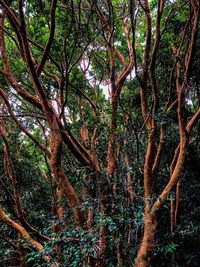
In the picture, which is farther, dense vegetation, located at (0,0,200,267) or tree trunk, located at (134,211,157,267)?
dense vegetation, located at (0,0,200,267)

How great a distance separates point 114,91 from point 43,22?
6.64 ft

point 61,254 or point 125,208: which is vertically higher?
point 125,208

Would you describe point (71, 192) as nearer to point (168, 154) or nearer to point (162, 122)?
point (162, 122)

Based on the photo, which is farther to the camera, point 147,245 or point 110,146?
point 110,146

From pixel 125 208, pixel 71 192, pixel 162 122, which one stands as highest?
pixel 162 122

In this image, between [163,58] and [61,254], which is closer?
[61,254]

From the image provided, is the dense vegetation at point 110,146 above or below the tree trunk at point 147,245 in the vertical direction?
above

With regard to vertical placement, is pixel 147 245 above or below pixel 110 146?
below

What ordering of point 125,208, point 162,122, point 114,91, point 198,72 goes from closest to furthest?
point 125,208 → point 162,122 → point 114,91 → point 198,72

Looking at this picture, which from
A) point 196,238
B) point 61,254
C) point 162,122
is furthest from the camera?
point 196,238

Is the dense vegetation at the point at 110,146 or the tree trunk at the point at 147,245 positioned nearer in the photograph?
the tree trunk at the point at 147,245

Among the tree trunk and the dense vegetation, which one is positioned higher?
the dense vegetation

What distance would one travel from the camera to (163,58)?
5.98m

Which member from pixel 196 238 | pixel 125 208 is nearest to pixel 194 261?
pixel 196 238
